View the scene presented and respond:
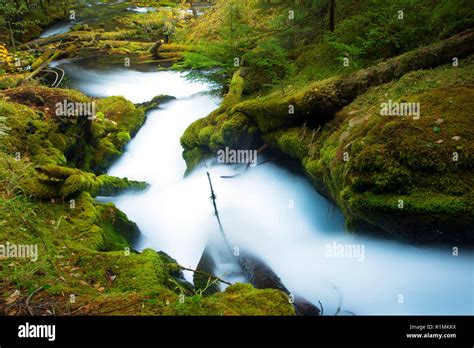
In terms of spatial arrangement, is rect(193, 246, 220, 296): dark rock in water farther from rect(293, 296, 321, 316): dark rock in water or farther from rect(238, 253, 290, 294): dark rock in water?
rect(293, 296, 321, 316): dark rock in water

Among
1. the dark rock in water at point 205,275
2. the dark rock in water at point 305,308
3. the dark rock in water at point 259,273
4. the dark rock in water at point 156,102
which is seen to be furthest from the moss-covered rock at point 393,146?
the dark rock in water at point 156,102

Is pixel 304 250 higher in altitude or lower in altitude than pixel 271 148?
lower

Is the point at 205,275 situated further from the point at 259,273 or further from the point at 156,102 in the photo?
the point at 156,102

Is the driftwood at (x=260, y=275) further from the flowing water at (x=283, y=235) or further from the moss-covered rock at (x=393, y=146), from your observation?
the moss-covered rock at (x=393, y=146)

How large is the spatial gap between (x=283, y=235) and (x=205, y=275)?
1.46 meters

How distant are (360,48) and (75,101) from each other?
5.97 meters

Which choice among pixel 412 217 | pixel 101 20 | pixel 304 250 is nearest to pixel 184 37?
pixel 101 20

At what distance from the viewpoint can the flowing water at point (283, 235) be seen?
3887mm

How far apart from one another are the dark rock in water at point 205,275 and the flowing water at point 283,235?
0.17m

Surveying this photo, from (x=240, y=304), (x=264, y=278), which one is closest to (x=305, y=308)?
(x=264, y=278)

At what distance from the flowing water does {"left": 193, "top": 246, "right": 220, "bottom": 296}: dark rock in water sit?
0.17 meters

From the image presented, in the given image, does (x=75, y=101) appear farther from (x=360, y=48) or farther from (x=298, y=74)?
(x=360, y=48)

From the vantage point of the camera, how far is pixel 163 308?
2.99 metres

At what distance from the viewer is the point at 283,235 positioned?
5746mm
